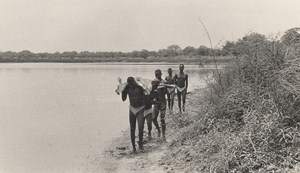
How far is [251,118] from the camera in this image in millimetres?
6770

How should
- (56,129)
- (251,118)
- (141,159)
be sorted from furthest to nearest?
1. (56,129)
2. (141,159)
3. (251,118)

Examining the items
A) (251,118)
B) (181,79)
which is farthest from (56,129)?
(251,118)

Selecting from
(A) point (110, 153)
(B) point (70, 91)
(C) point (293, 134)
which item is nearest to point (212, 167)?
(C) point (293, 134)

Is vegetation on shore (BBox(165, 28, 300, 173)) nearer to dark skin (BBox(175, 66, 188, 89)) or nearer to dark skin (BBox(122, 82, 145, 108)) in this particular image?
dark skin (BBox(122, 82, 145, 108))

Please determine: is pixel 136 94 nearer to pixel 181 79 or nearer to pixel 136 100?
pixel 136 100

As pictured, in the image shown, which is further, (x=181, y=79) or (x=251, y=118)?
(x=181, y=79)

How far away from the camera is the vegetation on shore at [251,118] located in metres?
5.88

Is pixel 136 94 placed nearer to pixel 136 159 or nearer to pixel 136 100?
pixel 136 100

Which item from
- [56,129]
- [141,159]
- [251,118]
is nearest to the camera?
[251,118]

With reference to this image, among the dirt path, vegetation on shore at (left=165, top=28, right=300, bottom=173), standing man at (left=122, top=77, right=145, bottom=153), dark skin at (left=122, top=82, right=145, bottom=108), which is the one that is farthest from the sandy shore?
dark skin at (left=122, top=82, right=145, bottom=108)

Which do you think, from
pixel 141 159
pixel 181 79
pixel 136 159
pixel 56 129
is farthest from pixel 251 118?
pixel 56 129

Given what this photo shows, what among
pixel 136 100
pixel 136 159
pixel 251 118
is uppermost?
pixel 136 100

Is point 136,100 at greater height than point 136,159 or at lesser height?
greater

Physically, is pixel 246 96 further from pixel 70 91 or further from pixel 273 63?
pixel 70 91
